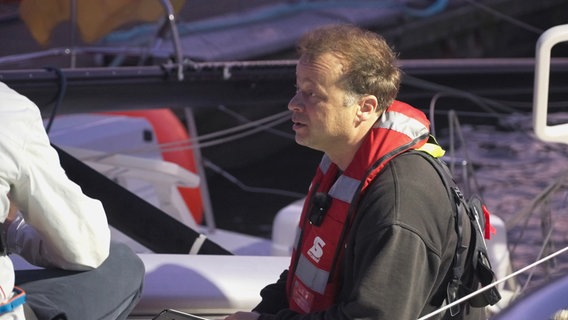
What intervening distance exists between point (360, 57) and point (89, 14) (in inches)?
89.7

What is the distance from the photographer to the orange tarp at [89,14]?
3691mm

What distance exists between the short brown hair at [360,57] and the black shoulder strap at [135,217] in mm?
935

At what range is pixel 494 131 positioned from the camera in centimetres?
796

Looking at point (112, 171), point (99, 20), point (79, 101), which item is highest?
point (99, 20)

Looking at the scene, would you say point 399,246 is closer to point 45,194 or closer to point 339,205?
point 339,205

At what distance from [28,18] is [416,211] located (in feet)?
7.75

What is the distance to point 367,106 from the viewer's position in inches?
70.1

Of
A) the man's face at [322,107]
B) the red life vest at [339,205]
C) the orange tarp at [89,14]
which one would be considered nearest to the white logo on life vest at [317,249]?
the red life vest at [339,205]

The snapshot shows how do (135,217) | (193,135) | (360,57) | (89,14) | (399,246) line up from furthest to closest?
(193,135), (89,14), (135,217), (360,57), (399,246)

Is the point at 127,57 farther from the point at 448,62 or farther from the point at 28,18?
the point at 448,62

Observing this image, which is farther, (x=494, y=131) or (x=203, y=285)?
(x=494, y=131)

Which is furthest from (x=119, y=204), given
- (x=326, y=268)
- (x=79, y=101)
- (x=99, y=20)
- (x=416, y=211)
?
(x=99, y=20)

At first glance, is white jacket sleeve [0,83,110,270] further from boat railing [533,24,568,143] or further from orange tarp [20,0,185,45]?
orange tarp [20,0,185,45]

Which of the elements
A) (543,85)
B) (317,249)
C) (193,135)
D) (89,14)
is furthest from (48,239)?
(193,135)
